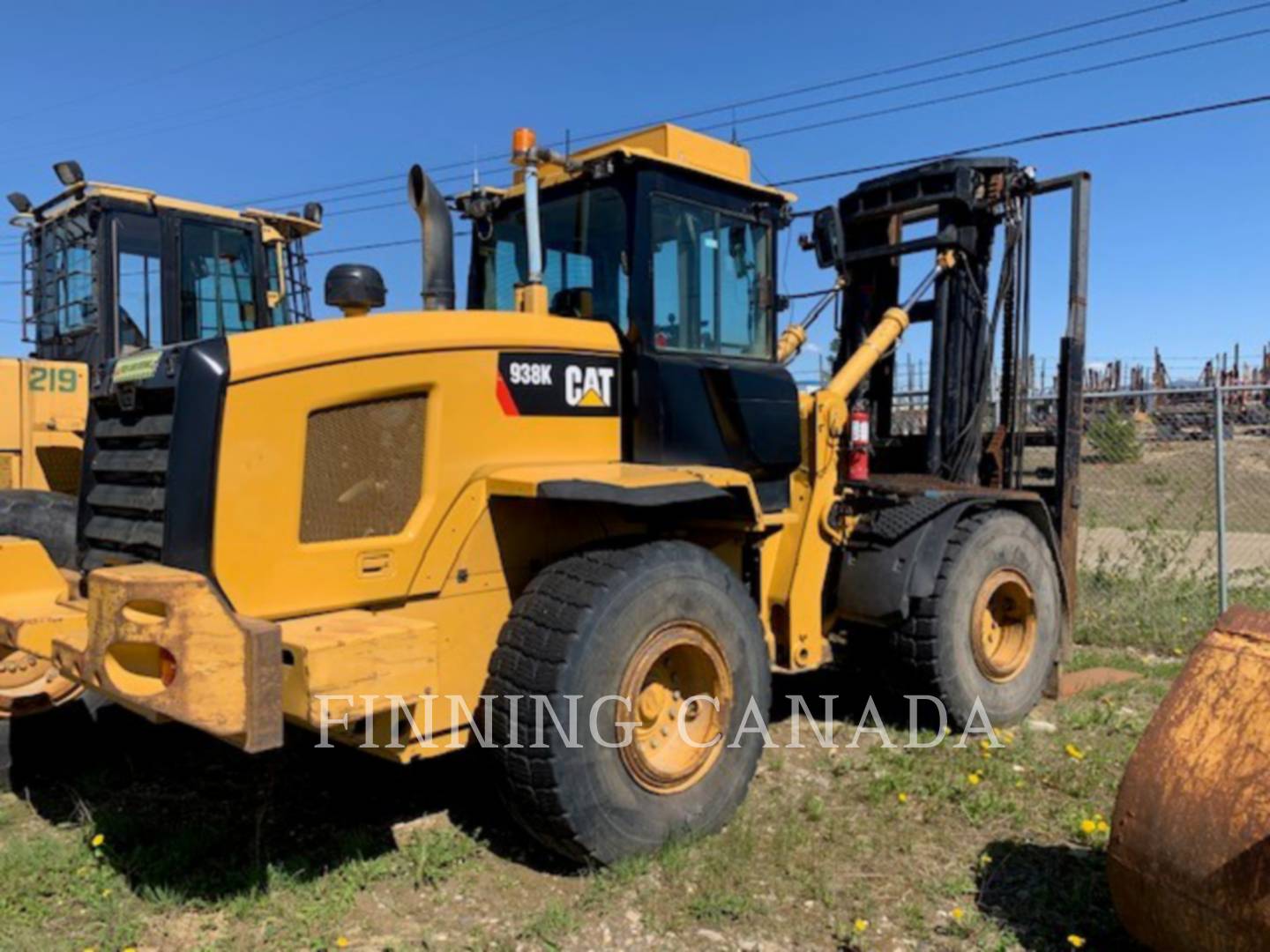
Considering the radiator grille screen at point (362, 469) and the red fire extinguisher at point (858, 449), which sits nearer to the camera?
the radiator grille screen at point (362, 469)

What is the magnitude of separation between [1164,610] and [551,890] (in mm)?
6349

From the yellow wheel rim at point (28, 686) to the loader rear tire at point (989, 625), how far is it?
392cm

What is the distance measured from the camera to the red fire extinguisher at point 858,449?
216 inches

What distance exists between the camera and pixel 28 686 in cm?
445

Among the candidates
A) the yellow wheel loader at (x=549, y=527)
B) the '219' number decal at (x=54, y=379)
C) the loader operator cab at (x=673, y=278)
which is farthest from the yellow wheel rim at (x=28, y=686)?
the '219' number decal at (x=54, y=379)

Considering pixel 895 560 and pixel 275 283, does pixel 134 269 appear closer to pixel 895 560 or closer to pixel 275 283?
pixel 275 283

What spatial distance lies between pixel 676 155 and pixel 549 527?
1834mm

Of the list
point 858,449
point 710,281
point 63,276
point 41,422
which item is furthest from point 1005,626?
point 63,276

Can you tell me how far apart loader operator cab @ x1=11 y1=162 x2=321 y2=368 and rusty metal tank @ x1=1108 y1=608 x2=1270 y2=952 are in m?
7.25

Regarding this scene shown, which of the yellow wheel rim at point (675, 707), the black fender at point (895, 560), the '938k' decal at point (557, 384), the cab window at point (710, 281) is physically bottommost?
the yellow wheel rim at point (675, 707)

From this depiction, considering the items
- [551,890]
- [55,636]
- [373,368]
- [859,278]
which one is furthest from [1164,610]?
[55,636]

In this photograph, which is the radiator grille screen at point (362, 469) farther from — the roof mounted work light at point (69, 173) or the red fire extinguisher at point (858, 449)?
the roof mounted work light at point (69, 173)

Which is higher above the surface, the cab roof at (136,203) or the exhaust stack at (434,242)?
the cab roof at (136,203)

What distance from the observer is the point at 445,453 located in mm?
3752
